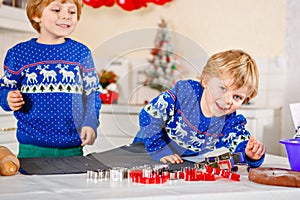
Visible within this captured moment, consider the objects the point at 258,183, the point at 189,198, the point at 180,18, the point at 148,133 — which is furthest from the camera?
the point at 180,18

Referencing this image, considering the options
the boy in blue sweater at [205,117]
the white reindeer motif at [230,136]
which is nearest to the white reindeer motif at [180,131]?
the boy in blue sweater at [205,117]

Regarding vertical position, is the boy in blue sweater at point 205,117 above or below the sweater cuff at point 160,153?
above

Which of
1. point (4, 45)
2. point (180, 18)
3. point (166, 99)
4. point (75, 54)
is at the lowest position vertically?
point (166, 99)

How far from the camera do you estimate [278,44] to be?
3.20m

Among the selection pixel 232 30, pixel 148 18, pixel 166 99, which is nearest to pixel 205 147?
pixel 166 99

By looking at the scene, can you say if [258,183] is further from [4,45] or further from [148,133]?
[4,45]

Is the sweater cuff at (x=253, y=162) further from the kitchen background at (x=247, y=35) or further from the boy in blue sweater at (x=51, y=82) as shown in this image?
the kitchen background at (x=247, y=35)

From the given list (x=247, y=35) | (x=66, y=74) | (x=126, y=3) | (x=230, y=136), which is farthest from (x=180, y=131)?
(x=126, y=3)

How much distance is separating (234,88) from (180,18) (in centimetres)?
243

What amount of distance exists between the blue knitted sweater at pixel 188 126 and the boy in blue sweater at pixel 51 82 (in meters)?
0.18

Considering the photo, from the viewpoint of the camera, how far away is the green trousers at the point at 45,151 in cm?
148

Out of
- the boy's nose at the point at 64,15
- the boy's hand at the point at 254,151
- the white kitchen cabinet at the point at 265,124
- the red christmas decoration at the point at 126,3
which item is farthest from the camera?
the red christmas decoration at the point at 126,3

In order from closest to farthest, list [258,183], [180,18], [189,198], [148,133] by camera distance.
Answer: [189,198], [258,183], [148,133], [180,18]

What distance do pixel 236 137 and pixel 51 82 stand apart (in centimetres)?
57
